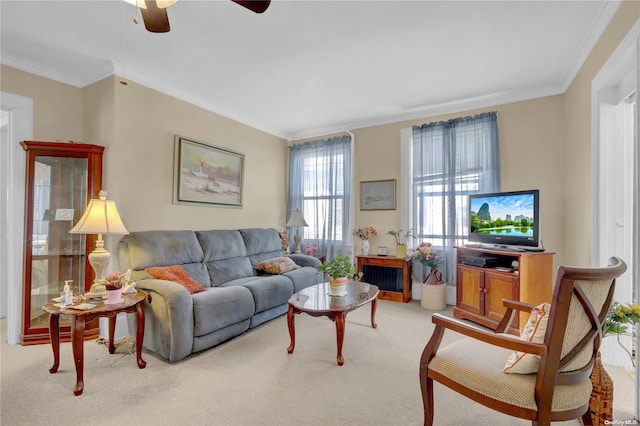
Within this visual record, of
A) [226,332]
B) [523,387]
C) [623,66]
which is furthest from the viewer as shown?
[226,332]

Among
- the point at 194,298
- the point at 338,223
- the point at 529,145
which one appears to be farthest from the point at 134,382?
the point at 529,145

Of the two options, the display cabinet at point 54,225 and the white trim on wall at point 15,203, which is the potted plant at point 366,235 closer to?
the display cabinet at point 54,225

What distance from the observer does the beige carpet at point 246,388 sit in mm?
1757

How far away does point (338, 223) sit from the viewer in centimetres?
488

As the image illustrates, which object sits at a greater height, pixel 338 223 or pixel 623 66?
pixel 623 66

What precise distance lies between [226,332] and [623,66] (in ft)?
12.3

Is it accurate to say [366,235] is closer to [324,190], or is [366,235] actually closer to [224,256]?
[324,190]

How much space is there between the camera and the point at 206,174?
152 inches

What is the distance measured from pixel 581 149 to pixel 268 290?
337cm

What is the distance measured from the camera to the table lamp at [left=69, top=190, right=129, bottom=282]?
240 cm

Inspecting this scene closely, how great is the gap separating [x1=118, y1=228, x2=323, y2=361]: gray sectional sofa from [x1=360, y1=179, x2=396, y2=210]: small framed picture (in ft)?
4.15

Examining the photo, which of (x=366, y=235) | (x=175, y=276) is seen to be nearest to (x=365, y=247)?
(x=366, y=235)

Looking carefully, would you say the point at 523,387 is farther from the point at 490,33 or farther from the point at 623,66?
the point at 490,33

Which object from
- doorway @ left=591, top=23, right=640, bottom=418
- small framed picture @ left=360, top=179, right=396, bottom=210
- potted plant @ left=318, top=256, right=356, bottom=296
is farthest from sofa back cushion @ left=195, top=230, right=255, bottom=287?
doorway @ left=591, top=23, right=640, bottom=418
